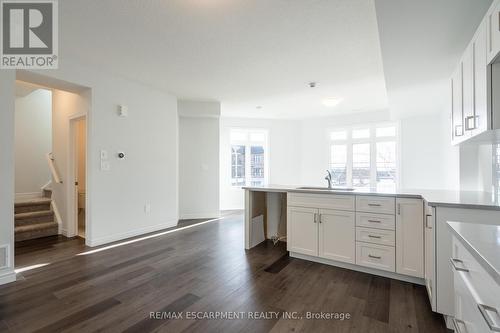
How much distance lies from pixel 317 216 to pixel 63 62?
383cm

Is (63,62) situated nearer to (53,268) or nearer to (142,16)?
(142,16)

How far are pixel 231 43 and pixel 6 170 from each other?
8.97ft

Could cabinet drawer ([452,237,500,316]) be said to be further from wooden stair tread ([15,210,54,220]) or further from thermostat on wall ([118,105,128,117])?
wooden stair tread ([15,210,54,220])

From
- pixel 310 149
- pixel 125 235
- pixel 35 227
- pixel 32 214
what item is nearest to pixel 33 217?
pixel 32 214

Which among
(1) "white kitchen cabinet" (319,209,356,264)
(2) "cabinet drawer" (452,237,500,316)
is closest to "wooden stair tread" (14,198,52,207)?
(1) "white kitchen cabinet" (319,209,356,264)

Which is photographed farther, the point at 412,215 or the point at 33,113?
the point at 33,113

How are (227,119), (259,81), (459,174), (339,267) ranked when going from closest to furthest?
(339,267) → (459,174) → (259,81) → (227,119)

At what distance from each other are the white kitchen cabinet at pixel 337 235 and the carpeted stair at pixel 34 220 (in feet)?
14.6

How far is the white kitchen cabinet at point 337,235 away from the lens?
2623 millimetres

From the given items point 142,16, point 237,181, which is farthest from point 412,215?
point 237,181

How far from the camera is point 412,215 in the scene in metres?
2.30

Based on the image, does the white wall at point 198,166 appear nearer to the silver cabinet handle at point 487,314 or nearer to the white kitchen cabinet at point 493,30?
the white kitchen cabinet at point 493,30

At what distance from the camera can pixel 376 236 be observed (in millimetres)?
2492

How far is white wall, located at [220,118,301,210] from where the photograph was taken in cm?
673
